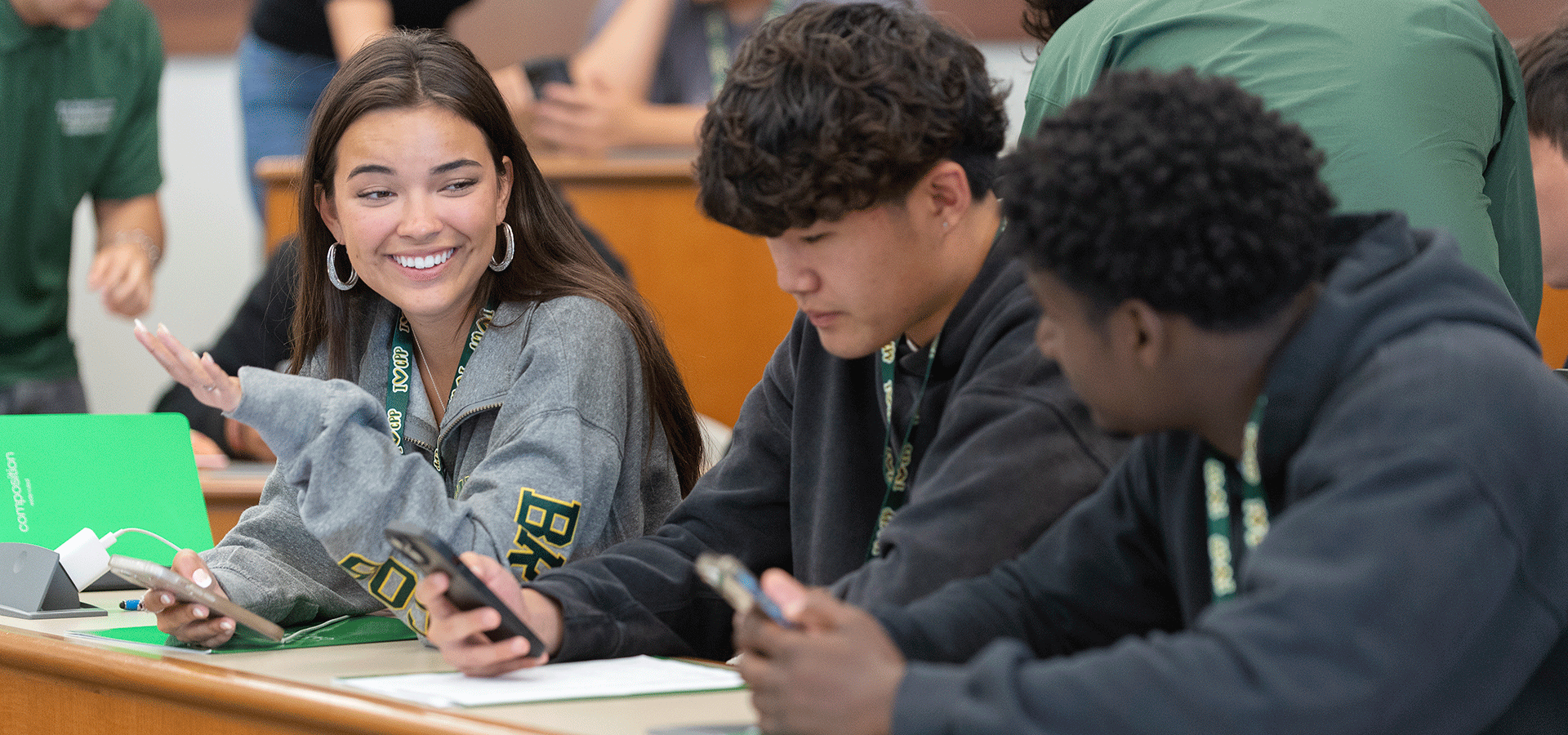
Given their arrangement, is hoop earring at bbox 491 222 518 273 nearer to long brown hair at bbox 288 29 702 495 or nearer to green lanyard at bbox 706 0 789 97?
long brown hair at bbox 288 29 702 495

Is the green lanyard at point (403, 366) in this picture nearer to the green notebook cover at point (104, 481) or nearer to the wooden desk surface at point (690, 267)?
the green notebook cover at point (104, 481)

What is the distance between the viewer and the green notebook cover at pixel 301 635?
1.36m

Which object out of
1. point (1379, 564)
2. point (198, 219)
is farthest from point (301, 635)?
point (198, 219)

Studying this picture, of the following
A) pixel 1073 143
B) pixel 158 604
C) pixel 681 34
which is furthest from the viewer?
pixel 681 34

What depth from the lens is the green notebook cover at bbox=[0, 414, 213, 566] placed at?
1.73 meters

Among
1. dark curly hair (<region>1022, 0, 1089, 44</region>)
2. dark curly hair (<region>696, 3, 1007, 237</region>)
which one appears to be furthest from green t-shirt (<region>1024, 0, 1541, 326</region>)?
dark curly hair (<region>1022, 0, 1089, 44</region>)

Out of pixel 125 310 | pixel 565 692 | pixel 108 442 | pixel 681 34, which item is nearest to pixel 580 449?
pixel 565 692

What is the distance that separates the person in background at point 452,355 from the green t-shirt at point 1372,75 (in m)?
0.54

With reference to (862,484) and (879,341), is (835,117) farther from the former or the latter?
(862,484)

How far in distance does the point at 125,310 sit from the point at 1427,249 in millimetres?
2432

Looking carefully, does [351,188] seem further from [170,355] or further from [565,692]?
[565,692]

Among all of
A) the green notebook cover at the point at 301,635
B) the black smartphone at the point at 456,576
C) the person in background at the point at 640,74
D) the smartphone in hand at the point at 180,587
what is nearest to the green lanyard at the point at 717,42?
the person in background at the point at 640,74

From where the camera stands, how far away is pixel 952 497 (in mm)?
1103

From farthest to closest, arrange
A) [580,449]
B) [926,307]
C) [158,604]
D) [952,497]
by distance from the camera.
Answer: [580,449]
[158,604]
[926,307]
[952,497]
